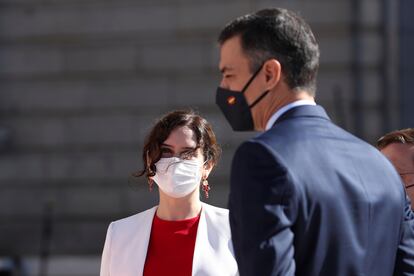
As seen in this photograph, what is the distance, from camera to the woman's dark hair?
12.8 ft

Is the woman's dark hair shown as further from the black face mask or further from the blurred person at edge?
the black face mask

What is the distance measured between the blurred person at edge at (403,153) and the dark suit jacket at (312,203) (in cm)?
111

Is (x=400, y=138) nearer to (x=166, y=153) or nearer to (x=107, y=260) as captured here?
(x=166, y=153)

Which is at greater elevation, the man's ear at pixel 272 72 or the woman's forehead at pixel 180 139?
the man's ear at pixel 272 72

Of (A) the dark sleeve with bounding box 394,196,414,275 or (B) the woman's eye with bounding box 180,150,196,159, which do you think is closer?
(A) the dark sleeve with bounding box 394,196,414,275

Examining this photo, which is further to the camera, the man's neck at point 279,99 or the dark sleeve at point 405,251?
the dark sleeve at point 405,251

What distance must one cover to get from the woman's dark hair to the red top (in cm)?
25

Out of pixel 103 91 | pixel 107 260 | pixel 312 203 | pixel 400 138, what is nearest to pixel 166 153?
pixel 107 260

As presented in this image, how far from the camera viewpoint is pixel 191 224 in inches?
152

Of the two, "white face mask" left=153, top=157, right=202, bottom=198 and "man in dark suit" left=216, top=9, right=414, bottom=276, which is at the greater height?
"man in dark suit" left=216, top=9, right=414, bottom=276

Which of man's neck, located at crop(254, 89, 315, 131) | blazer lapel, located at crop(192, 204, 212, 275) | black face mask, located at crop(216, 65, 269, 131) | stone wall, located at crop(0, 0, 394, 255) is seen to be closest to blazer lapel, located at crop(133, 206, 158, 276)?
blazer lapel, located at crop(192, 204, 212, 275)

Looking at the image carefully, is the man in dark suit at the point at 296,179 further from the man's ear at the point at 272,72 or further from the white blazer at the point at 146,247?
the white blazer at the point at 146,247

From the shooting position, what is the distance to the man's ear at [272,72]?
96.7 inches

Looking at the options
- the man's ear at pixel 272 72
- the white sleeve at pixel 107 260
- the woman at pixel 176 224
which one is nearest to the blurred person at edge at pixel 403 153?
the woman at pixel 176 224
